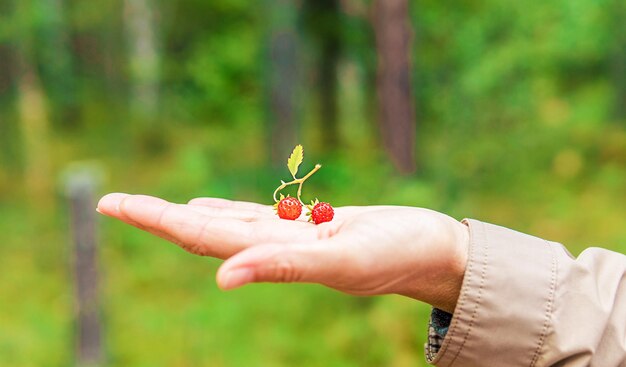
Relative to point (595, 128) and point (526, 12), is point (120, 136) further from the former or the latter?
point (595, 128)

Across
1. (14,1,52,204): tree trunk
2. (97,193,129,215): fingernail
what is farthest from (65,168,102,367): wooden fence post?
(14,1,52,204): tree trunk

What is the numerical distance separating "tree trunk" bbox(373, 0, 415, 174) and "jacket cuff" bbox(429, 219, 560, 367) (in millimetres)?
9376

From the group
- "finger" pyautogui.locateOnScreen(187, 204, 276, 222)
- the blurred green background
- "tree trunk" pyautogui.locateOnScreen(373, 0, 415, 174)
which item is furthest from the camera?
"tree trunk" pyautogui.locateOnScreen(373, 0, 415, 174)

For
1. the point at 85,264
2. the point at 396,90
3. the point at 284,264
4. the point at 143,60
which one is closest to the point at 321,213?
the point at 284,264

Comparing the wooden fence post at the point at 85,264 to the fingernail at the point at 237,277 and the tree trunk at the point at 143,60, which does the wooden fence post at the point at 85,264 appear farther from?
the tree trunk at the point at 143,60

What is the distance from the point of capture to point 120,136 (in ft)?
55.6

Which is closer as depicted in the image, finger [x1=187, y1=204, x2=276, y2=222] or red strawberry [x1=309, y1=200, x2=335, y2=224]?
finger [x1=187, y1=204, x2=276, y2=222]

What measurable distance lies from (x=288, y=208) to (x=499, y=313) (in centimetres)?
105

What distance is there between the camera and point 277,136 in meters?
11.6

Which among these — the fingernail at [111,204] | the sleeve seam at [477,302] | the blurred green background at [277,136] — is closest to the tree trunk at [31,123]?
the blurred green background at [277,136]

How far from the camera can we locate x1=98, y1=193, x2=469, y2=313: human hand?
5.63 ft

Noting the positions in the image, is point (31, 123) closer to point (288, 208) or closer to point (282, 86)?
point (282, 86)

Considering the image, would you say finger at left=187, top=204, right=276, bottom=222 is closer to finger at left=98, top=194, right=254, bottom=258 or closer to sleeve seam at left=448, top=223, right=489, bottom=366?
finger at left=98, top=194, right=254, bottom=258

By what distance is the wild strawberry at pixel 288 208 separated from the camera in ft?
8.50
